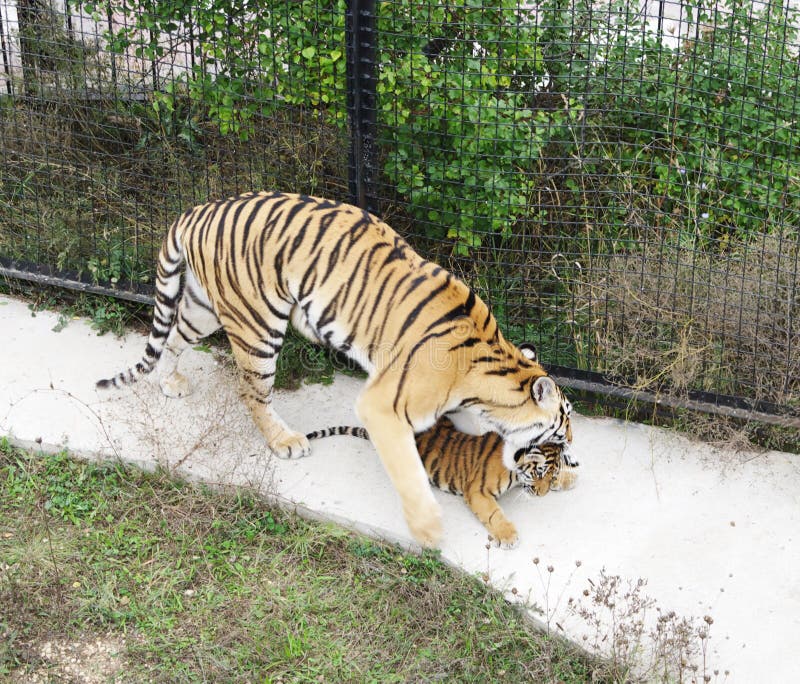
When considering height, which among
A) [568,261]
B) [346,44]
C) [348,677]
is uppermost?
[346,44]

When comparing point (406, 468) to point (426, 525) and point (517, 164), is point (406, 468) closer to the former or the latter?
point (426, 525)

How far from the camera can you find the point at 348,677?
4199 millimetres

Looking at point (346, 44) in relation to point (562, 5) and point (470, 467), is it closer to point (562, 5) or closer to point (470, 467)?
point (562, 5)

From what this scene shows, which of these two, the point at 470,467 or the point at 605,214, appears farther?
the point at 605,214

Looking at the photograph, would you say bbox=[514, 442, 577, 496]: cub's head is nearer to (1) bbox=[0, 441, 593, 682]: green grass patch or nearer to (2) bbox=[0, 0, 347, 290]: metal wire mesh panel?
(1) bbox=[0, 441, 593, 682]: green grass patch

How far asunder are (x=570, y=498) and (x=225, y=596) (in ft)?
5.35

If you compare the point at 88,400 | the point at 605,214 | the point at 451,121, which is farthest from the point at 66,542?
the point at 605,214

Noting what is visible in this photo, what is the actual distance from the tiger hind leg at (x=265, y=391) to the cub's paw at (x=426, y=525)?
2.65 ft

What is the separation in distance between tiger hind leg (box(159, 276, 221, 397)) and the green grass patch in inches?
27.4

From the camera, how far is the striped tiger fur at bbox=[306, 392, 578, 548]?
16.4 feet

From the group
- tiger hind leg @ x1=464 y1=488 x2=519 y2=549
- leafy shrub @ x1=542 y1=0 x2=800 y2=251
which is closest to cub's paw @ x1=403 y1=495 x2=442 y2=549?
tiger hind leg @ x1=464 y1=488 x2=519 y2=549

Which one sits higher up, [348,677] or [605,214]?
[605,214]

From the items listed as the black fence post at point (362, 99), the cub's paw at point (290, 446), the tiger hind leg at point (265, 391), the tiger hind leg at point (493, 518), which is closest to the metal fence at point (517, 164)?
the black fence post at point (362, 99)

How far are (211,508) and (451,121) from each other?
2.29 m
